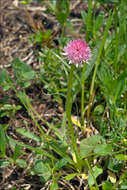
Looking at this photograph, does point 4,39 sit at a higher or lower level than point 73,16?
lower

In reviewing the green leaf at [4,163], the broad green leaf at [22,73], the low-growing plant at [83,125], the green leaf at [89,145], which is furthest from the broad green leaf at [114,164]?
the broad green leaf at [22,73]

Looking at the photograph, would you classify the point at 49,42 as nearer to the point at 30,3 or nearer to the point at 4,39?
the point at 4,39

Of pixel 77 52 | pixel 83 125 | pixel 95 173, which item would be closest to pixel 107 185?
pixel 95 173

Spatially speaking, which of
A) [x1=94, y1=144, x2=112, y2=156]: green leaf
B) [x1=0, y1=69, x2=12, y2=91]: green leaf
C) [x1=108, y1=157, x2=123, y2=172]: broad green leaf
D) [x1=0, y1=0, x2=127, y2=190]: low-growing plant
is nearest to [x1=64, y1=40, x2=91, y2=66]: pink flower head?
[x1=0, y1=0, x2=127, y2=190]: low-growing plant

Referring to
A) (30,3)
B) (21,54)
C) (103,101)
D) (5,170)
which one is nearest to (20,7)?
(30,3)

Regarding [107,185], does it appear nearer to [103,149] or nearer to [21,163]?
[103,149]

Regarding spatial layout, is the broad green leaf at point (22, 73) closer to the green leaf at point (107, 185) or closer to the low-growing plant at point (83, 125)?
the low-growing plant at point (83, 125)
